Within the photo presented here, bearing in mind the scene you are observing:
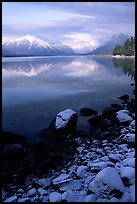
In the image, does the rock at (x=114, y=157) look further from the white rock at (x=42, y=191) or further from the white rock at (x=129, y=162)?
the white rock at (x=42, y=191)

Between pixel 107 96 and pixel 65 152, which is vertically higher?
pixel 107 96

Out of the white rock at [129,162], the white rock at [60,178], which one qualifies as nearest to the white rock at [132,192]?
the white rock at [129,162]

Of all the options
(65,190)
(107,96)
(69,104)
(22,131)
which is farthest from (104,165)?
(107,96)

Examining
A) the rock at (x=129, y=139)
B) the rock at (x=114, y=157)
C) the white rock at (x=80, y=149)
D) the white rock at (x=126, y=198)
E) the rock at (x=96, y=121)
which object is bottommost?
the white rock at (x=126, y=198)

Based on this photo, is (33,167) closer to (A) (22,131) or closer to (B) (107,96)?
(A) (22,131)

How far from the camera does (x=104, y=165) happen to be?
9.37 metres

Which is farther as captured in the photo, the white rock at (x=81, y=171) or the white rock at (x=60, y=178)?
the white rock at (x=81, y=171)

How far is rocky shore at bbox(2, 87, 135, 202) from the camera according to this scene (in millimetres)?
7703

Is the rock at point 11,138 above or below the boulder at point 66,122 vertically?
below

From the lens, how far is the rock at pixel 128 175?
26.0ft

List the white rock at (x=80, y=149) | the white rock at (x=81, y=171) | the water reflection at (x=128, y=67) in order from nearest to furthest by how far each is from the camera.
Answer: the white rock at (x=81, y=171)
the white rock at (x=80, y=149)
the water reflection at (x=128, y=67)

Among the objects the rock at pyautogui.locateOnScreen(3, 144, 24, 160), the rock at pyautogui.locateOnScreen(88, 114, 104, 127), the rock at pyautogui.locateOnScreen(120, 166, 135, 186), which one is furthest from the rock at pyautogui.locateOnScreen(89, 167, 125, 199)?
the rock at pyautogui.locateOnScreen(88, 114, 104, 127)

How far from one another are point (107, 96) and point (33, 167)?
58.2 ft

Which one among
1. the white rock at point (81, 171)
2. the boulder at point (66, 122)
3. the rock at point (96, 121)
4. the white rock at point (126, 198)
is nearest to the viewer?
the white rock at point (126, 198)
